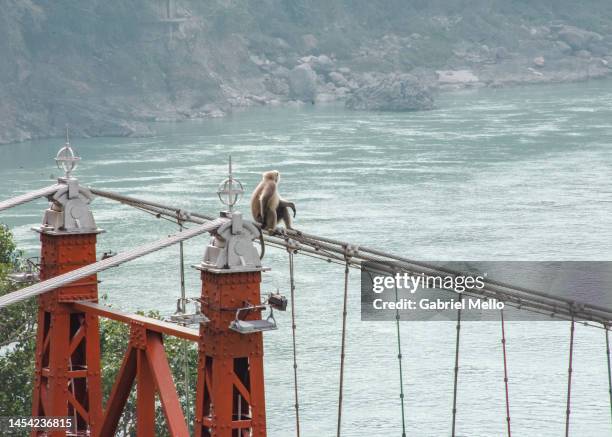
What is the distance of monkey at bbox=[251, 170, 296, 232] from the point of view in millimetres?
6418

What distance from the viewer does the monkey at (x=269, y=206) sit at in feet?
21.1

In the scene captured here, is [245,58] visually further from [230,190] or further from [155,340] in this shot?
[230,190]

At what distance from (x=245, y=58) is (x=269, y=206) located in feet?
234

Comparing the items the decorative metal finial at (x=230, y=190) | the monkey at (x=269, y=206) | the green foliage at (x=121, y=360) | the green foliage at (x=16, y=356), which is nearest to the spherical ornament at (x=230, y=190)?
the decorative metal finial at (x=230, y=190)

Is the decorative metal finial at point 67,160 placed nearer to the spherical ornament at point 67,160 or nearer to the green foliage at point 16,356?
Result: the spherical ornament at point 67,160

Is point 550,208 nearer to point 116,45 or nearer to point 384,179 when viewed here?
point 384,179

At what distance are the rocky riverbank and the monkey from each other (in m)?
51.9

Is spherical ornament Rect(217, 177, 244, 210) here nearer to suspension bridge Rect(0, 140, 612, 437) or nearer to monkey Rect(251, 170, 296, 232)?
suspension bridge Rect(0, 140, 612, 437)

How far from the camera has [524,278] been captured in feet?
81.0

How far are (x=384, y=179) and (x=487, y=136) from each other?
1084 centimetres

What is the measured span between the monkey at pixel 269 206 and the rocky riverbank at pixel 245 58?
5190cm

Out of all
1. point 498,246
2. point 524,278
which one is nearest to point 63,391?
point 524,278

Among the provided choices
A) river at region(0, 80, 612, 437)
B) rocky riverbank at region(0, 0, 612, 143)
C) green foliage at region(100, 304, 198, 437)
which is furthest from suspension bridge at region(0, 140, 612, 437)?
rocky riverbank at region(0, 0, 612, 143)

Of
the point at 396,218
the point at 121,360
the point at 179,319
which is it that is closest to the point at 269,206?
the point at 179,319
